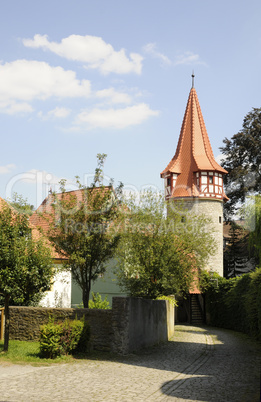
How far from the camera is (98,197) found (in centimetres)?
1948

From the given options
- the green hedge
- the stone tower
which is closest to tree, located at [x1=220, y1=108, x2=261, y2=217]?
the stone tower

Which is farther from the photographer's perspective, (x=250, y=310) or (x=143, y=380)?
(x=250, y=310)

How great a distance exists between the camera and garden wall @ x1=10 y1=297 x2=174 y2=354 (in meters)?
14.5

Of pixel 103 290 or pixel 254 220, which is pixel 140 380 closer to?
pixel 254 220

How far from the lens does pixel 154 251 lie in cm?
2316

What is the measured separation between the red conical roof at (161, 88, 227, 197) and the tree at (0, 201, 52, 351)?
2926 centimetres

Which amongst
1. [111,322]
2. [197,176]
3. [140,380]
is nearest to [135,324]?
[111,322]

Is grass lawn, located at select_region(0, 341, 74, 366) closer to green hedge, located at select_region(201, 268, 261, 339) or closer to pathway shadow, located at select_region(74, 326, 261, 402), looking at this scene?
pathway shadow, located at select_region(74, 326, 261, 402)

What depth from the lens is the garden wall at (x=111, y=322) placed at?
14.5 metres

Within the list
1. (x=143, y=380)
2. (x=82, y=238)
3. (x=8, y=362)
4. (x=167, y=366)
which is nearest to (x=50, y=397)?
(x=143, y=380)

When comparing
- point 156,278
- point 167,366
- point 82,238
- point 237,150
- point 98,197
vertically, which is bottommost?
point 167,366

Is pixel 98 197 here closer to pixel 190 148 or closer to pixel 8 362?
pixel 8 362

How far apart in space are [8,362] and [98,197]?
864 centimetres

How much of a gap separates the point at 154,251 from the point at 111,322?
8.85 metres
